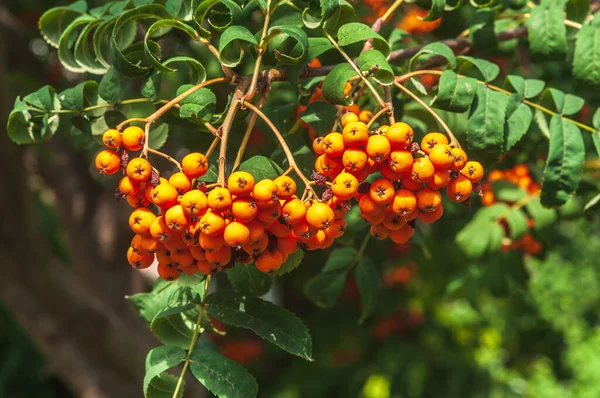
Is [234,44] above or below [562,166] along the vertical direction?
above

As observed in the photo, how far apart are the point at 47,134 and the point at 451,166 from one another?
85 centimetres

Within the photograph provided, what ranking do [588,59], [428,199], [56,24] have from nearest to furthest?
[428,199] < [588,59] < [56,24]

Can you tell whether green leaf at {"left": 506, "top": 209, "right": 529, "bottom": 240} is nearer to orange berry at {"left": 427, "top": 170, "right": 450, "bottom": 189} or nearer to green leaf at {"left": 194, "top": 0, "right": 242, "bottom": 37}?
orange berry at {"left": 427, "top": 170, "right": 450, "bottom": 189}

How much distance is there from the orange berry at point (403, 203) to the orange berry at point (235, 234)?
0.26 metres

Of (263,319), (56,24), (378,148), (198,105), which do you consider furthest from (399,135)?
(56,24)

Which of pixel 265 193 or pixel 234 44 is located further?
pixel 234 44

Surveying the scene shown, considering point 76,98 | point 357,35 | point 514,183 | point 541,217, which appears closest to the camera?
point 357,35

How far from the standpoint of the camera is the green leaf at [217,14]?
3.84 ft

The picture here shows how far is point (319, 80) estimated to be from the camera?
1.28 meters

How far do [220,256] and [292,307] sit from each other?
5302 mm

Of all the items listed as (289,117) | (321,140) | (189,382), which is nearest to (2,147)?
(189,382)

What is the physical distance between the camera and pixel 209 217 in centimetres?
100

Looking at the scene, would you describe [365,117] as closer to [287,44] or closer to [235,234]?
[287,44]

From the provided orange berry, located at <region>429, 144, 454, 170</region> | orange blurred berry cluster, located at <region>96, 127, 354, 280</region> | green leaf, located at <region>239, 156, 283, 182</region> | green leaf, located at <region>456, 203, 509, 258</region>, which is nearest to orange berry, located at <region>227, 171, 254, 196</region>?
orange blurred berry cluster, located at <region>96, 127, 354, 280</region>
